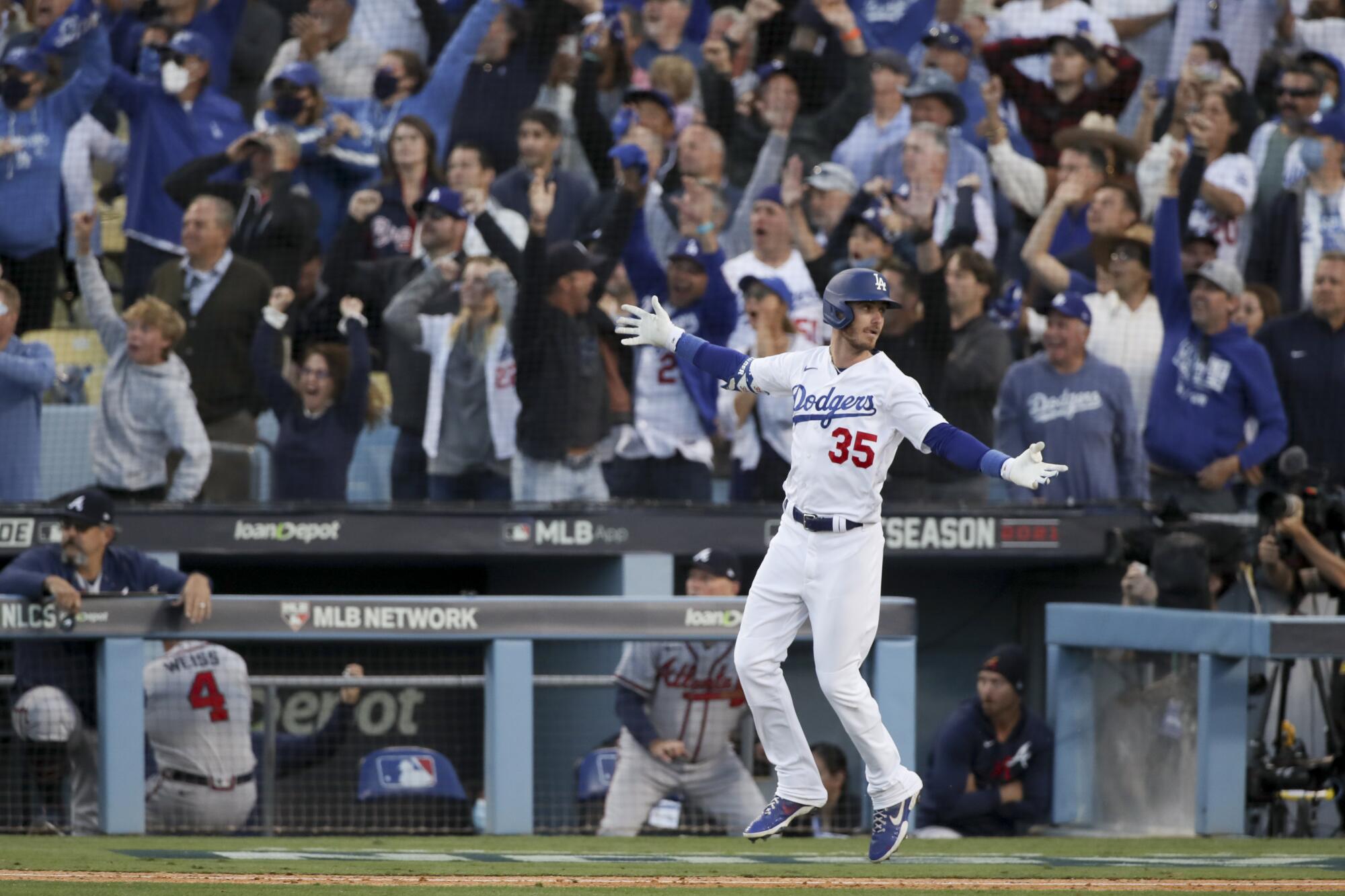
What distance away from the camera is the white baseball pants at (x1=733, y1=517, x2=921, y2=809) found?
5539 millimetres

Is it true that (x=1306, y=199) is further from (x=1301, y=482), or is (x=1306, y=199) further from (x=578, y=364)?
(x=578, y=364)

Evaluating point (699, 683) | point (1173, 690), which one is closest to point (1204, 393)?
point (1173, 690)

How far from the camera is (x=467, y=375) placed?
31.0 ft

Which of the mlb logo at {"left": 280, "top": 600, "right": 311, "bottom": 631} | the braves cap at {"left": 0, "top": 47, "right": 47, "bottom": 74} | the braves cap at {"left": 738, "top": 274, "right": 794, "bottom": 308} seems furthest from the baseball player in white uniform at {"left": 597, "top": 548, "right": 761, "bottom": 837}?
the braves cap at {"left": 0, "top": 47, "right": 47, "bottom": 74}

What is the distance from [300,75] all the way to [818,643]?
5.91 m

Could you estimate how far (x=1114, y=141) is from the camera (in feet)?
34.0

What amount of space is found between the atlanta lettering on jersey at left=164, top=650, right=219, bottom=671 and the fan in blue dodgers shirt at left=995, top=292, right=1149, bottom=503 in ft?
14.0

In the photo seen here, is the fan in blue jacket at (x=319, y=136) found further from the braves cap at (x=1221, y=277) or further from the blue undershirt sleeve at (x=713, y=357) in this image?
the blue undershirt sleeve at (x=713, y=357)

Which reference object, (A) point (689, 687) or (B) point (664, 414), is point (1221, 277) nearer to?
(B) point (664, 414)

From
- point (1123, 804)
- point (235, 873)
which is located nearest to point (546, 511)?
point (1123, 804)

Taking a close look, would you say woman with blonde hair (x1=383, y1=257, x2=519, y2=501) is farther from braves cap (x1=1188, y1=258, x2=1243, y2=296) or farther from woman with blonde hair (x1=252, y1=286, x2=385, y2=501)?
braves cap (x1=1188, y1=258, x2=1243, y2=296)

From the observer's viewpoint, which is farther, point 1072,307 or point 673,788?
point 1072,307

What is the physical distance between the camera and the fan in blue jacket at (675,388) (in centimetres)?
956

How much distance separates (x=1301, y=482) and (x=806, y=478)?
345 centimetres
